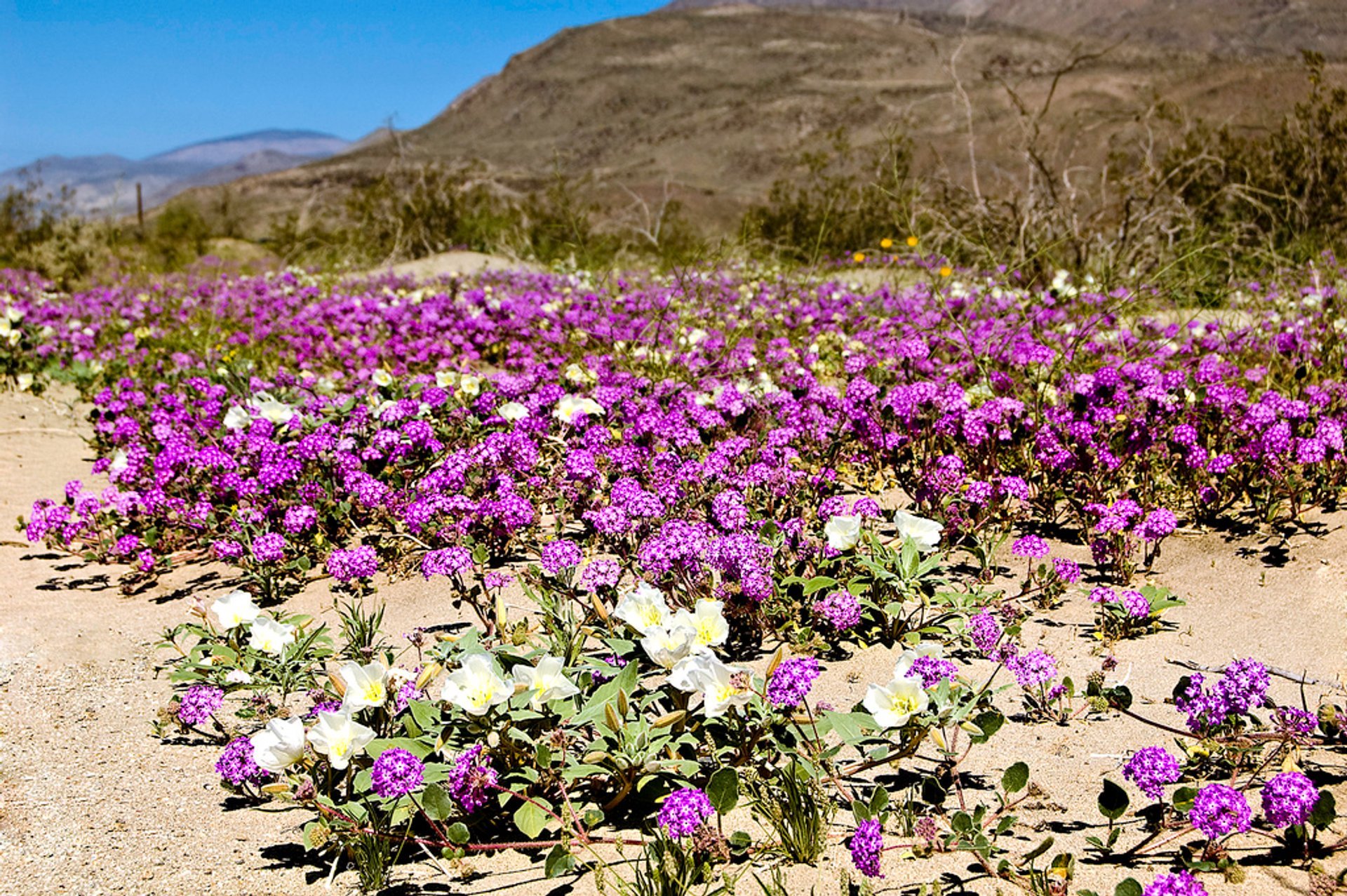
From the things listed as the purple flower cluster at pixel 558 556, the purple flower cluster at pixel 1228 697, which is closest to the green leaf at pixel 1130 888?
the purple flower cluster at pixel 1228 697

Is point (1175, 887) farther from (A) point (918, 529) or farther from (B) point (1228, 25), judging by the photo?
(B) point (1228, 25)

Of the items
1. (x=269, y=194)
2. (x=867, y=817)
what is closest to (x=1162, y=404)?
(x=867, y=817)

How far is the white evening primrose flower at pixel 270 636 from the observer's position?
108 inches

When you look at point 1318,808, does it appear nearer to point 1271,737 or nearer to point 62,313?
point 1271,737

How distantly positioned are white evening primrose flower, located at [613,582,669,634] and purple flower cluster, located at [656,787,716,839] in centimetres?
56

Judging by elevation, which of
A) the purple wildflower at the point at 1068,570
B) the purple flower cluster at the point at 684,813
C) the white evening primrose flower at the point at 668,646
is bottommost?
the purple flower cluster at the point at 684,813

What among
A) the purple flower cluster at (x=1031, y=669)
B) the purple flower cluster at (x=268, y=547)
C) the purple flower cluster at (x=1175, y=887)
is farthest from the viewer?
the purple flower cluster at (x=268, y=547)

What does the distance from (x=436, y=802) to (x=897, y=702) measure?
1.04 m

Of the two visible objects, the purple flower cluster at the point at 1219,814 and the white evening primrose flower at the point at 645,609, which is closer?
the purple flower cluster at the point at 1219,814

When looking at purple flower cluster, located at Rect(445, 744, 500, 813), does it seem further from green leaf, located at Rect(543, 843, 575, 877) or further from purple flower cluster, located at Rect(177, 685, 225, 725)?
purple flower cluster, located at Rect(177, 685, 225, 725)

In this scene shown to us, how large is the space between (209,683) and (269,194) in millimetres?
65789

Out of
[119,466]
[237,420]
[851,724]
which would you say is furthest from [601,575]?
[119,466]

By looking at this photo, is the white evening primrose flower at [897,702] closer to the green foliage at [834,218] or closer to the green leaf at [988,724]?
the green leaf at [988,724]

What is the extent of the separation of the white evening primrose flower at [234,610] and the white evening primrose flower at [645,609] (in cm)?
116
